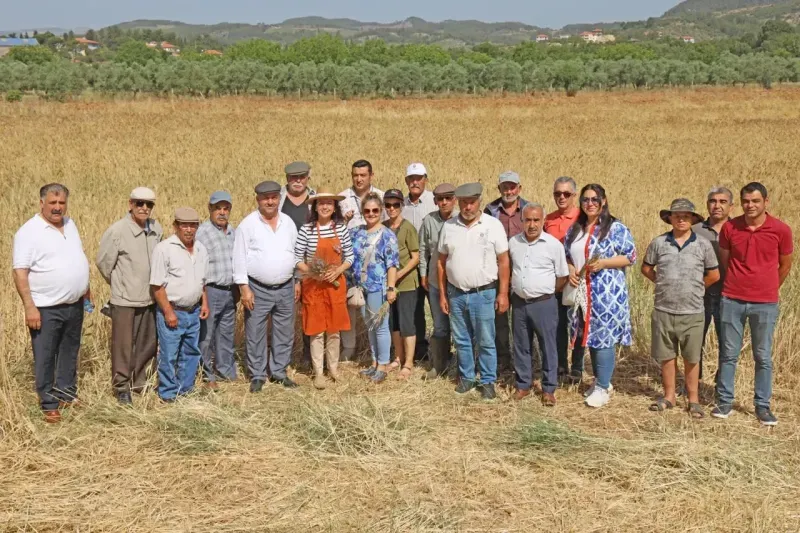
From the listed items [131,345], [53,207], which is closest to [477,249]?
[131,345]

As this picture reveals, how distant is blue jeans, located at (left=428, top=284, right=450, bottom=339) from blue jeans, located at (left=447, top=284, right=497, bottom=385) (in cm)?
24

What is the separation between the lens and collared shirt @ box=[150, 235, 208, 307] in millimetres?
5598

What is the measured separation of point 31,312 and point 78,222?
17.5 feet

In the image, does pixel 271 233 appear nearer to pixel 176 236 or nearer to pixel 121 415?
pixel 176 236

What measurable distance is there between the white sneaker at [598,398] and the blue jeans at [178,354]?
329 cm

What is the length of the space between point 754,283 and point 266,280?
12.8 ft

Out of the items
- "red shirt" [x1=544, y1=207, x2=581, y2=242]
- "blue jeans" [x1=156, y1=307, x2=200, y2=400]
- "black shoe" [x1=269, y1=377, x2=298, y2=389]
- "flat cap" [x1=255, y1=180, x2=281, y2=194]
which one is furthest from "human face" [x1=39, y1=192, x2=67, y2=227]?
"red shirt" [x1=544, y1=207, x2=581, y2=242]

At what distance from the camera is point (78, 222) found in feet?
33.2

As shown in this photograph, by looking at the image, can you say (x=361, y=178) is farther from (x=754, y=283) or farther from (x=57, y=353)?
(x=754, y=283)

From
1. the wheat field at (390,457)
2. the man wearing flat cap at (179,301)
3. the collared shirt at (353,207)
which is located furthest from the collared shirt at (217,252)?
the collared shirt at (353,207)

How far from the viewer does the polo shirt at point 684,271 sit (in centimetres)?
558

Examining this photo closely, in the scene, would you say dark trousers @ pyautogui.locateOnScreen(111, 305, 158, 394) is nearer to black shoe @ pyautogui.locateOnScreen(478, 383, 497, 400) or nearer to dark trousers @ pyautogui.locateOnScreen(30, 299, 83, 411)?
dark trousers @ pyautogui.locateOnScreen(30, 299, 83, 411)

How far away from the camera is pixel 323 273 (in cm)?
638

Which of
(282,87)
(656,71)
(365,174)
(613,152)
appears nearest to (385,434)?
(365,174)
